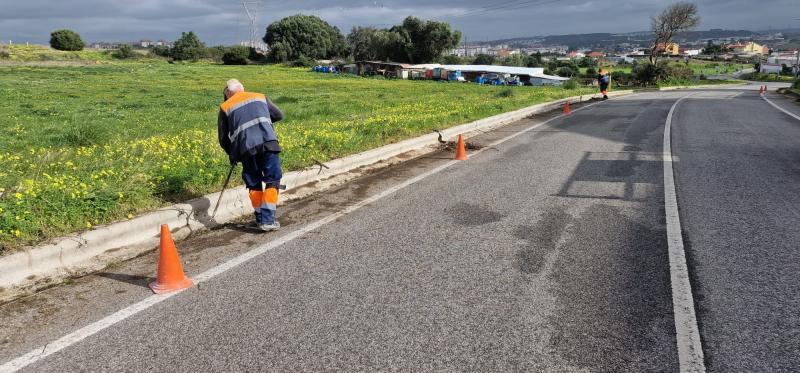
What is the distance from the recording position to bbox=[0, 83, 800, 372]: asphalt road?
329 centimetres

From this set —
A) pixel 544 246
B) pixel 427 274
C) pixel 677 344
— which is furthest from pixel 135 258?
pixel 677 344

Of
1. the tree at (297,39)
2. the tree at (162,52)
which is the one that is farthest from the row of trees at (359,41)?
the tree at (162,52)

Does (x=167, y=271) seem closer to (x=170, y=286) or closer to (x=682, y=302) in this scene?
(x=170, y=286)

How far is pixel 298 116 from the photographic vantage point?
17.0 metres

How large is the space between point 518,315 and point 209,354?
2.06m

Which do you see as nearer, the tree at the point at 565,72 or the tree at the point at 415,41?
the tree at the point at 415,41

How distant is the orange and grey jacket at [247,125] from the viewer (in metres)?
5.63

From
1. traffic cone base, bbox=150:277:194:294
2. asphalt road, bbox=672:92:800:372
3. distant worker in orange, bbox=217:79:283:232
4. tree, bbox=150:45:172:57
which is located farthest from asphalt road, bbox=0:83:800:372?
tree, bbox=150:45:172:57

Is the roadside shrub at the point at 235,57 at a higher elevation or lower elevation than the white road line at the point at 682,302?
higher

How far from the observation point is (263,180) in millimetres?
5980

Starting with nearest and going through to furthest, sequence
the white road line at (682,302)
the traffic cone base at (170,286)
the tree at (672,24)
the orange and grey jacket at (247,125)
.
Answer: the white road line at (682,302)
the traffic cone base at (170,286)
the orange and grey jacket at (247,125)
the tree at (672,24)

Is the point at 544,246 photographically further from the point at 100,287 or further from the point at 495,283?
the point at 100,287

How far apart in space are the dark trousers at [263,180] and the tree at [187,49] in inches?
4324

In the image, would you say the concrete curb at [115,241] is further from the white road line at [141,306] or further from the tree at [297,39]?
the tree at [297,39]
